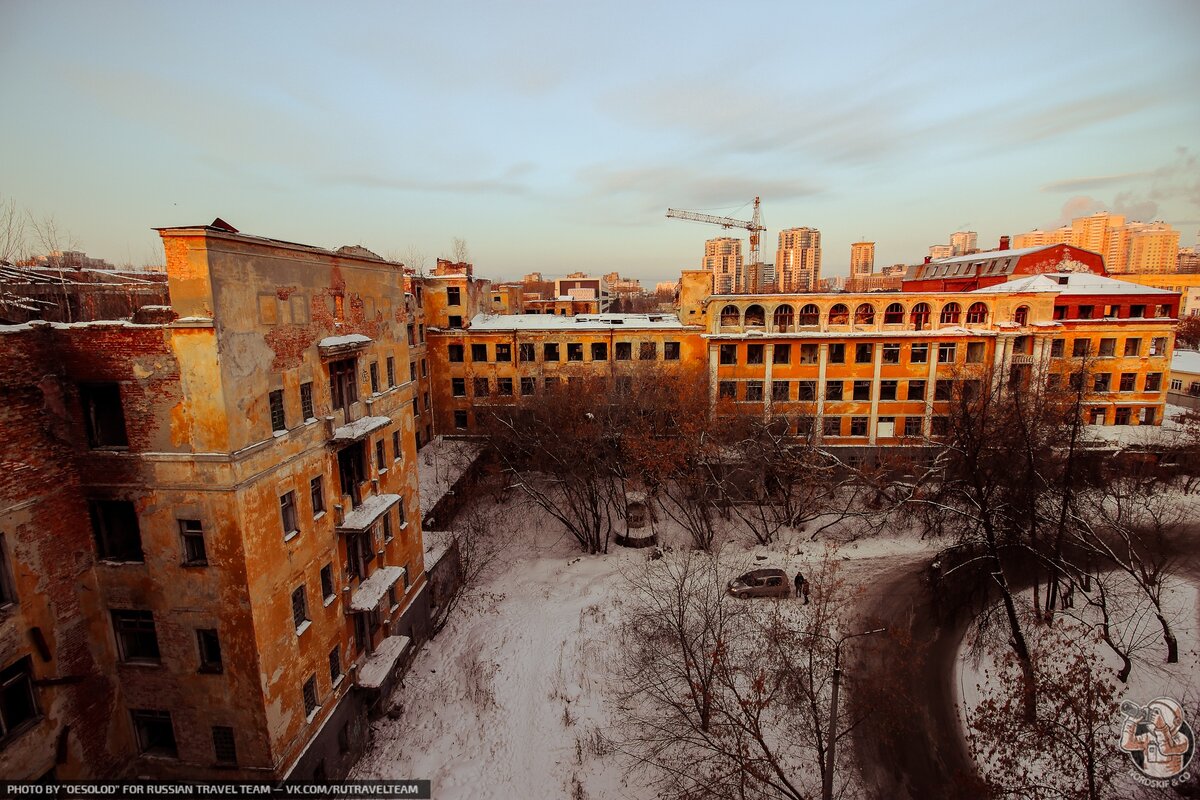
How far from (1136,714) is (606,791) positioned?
58.9 ft

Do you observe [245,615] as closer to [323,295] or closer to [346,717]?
[346,717]

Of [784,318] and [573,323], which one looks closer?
[784,318]

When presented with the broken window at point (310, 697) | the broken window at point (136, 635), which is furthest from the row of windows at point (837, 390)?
the broken window at point (136, 635)

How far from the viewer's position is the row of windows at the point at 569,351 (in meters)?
45.6

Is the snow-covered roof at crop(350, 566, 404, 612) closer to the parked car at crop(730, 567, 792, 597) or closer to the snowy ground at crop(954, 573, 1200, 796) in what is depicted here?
the parked car at crop(730, 567, 792, 597)

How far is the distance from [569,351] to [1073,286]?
39656mm

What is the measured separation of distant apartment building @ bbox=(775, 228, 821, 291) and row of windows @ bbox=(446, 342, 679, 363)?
12345 centimetres

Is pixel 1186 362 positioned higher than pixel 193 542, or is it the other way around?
pixel 193 542

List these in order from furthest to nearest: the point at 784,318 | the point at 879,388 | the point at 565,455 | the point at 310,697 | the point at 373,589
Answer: the point at 784,318, the point at 879,388, the point at 565,455, the point at 373,589, the point at 310,697

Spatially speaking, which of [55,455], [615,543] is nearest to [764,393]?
[615,543]

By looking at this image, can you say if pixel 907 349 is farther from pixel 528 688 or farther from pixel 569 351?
pixel 528 688

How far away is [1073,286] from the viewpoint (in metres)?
43.3

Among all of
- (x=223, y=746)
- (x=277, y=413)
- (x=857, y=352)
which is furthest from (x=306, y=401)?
(x=857, y=352)

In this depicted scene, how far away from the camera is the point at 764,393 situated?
4347cm
